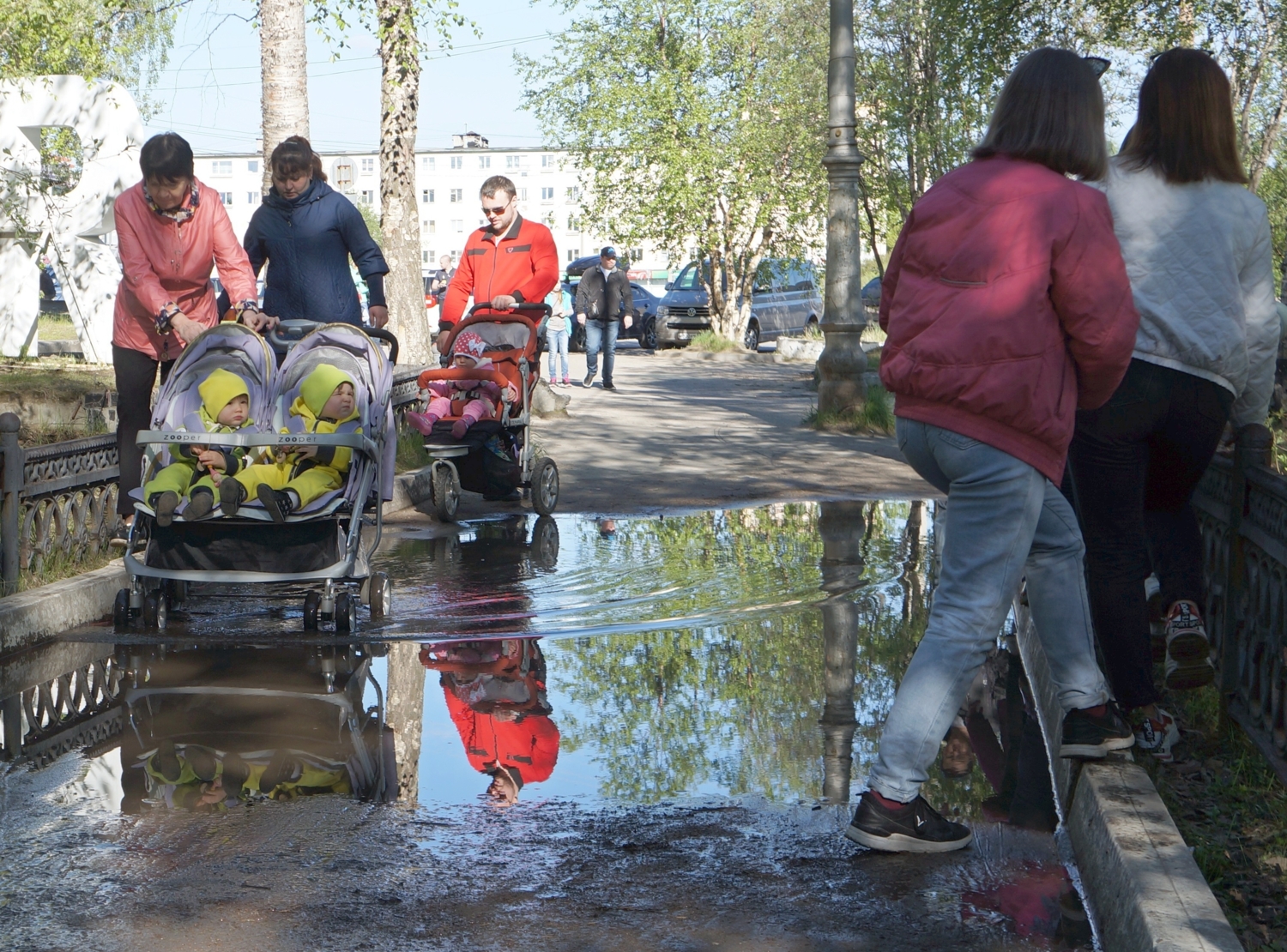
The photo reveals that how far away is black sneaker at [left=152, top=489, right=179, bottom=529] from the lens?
235 inches

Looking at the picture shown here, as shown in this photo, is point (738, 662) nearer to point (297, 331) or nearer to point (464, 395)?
→ point (297, 331)

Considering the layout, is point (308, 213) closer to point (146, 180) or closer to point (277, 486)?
point (146, 180)

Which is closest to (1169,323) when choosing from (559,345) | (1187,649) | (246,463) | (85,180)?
(1187,649)

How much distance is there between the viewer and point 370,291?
8219 millimetres

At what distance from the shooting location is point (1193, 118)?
4.29m

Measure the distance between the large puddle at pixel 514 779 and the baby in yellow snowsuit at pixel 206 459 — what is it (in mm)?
602

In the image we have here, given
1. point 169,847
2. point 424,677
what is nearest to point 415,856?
point 169,847

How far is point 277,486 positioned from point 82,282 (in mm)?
13145

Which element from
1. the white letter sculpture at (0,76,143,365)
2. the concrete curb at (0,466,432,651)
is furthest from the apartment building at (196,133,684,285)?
the concrete curb at (0,466,432,651)

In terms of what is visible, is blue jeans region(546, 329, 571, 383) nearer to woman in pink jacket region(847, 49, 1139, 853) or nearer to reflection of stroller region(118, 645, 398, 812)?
reflection of stroller region(118, 645, 398, 812)

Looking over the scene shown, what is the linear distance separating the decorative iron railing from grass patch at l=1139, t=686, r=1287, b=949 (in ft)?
0.42

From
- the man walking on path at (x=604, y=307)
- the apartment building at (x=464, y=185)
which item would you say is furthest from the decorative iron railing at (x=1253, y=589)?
the apartment building at (x=464, y=185)

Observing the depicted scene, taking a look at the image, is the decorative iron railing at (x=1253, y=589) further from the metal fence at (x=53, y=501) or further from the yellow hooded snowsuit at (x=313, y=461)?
the metal fence at (x=53, y=501)

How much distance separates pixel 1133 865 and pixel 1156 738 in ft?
4.18
